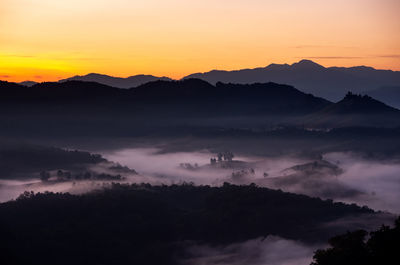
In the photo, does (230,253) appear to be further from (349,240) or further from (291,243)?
(349,240)

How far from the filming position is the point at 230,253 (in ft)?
646

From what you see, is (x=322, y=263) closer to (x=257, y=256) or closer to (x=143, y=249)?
(x=257, y=256)

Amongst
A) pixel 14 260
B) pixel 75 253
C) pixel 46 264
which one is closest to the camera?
pixel 14 260

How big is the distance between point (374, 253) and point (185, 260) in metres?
132

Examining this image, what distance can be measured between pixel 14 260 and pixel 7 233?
24.6m

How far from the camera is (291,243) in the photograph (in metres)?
192

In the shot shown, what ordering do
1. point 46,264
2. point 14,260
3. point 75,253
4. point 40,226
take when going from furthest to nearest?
point 40,226 → point 75,253 → point 46,264 → point 14,260

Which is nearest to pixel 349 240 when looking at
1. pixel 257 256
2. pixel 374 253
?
pixel 374 253

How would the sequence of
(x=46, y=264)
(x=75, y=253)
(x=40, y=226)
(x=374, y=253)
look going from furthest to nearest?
(x=40, y=226)
(x=75, y=253)
(x=46, y=264)
(x=374, y=253)

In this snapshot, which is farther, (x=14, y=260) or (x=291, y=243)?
(x=291, y=243)

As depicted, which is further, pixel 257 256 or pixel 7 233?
pixel 257 256

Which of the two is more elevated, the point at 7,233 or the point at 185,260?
the point at 7,233

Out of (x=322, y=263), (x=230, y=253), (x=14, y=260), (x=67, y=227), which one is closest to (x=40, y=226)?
(x=67, y=227)

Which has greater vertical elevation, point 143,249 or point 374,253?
point 374,253
